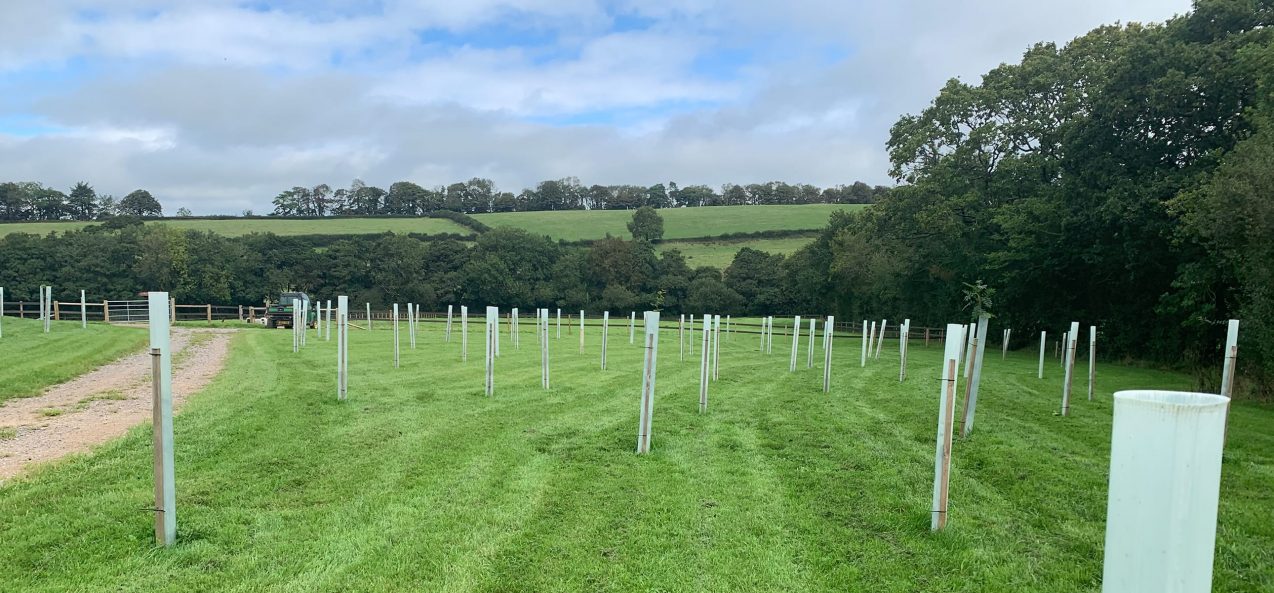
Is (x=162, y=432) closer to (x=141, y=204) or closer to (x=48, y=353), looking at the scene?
(x=48, y=353)

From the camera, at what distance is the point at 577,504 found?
5672 millimetres

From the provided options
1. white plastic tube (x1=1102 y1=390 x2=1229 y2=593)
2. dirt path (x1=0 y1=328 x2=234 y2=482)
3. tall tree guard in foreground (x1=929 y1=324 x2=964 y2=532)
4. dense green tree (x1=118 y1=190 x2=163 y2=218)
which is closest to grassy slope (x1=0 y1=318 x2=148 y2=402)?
dirt path (x1=0 y1=328 x2=234 y2=482)

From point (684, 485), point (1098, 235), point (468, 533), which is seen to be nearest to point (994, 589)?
point (684, 485)

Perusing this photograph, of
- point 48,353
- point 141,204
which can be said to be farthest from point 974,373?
point 141,204

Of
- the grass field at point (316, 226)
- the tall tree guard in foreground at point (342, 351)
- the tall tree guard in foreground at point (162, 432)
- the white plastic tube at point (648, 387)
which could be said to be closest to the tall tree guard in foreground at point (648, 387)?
the white plastic tube at point (648, 387)

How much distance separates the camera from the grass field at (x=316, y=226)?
8120 cm

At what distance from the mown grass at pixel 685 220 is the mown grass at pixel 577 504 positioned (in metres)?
77.6

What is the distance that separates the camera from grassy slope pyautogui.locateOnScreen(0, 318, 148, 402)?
11599 millimetres

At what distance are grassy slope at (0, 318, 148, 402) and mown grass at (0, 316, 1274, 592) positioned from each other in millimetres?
3657

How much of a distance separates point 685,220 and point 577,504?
89.6 m

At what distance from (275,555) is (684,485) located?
3223 mm

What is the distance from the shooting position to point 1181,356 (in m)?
25.0

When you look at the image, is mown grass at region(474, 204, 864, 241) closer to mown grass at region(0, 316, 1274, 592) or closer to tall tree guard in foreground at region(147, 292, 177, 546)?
mown grass at region(0, 316, 1274, 592)

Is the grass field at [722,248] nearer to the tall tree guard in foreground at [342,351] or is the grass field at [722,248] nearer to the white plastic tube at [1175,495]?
the tall tree guard in foreground at [342,351]
